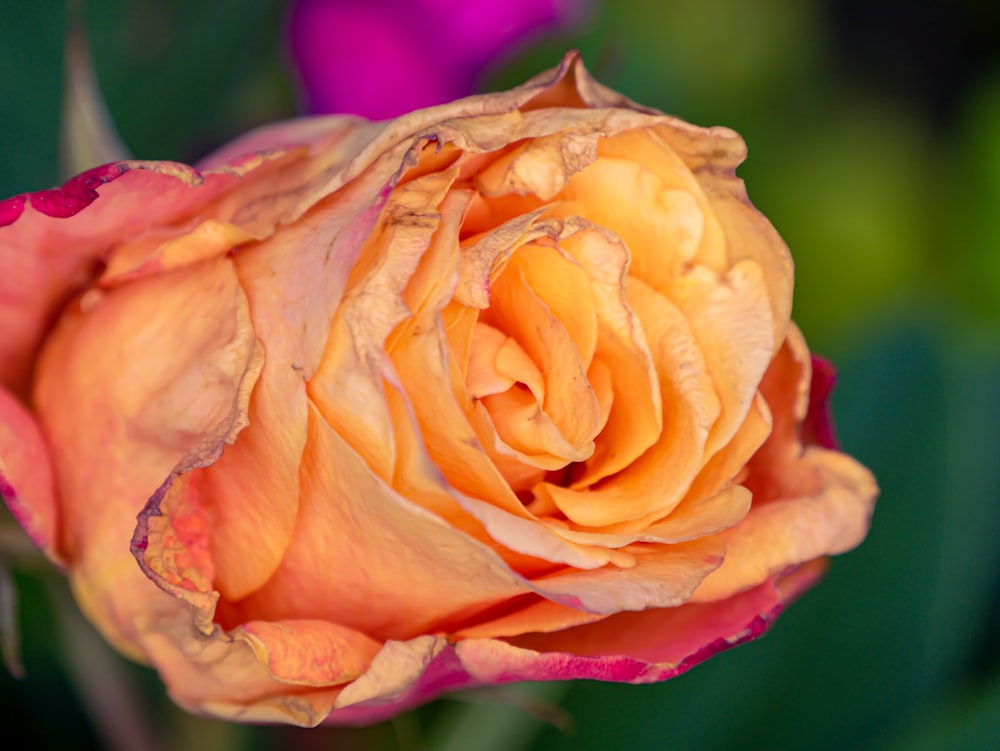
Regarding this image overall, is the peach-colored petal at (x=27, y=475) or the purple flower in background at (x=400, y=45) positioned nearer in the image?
the peach-colored petal at (x=27, y=475)

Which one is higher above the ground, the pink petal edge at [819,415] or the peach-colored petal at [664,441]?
the peach-colored petal at [664,441]

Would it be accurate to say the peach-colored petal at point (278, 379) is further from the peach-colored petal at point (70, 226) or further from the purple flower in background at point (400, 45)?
the purple flower in background at point (400, 45)

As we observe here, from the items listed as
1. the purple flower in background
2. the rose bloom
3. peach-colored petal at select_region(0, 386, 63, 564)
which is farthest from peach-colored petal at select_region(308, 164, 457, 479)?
the purple flower in background

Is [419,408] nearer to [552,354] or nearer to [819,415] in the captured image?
[552,354]

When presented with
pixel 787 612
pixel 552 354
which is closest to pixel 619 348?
pixel 552 354

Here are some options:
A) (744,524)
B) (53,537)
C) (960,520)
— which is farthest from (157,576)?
(960,520)

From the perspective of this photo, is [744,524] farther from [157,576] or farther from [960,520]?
[960,520]

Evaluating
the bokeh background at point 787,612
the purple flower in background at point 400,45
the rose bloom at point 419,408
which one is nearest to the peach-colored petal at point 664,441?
the rose bloom at point 419,408
